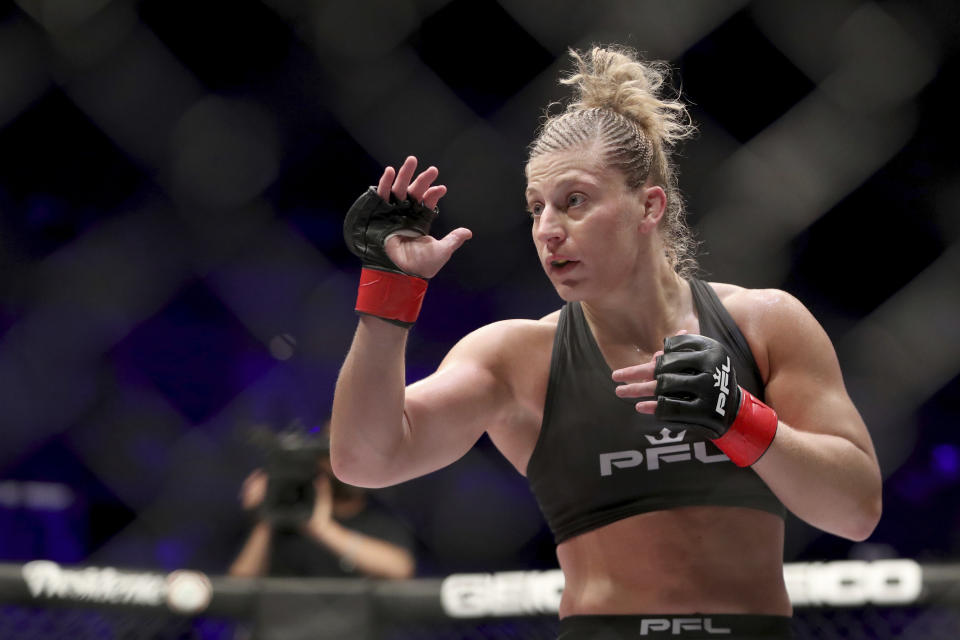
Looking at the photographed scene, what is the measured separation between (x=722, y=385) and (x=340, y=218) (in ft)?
8.70

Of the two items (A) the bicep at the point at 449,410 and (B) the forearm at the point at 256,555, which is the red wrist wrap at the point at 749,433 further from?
(B) the forearm at the point at 256,555

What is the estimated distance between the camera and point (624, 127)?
1732 millimetres

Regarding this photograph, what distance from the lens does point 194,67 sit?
331 cm

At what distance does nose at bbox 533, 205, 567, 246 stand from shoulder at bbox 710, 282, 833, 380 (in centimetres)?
35

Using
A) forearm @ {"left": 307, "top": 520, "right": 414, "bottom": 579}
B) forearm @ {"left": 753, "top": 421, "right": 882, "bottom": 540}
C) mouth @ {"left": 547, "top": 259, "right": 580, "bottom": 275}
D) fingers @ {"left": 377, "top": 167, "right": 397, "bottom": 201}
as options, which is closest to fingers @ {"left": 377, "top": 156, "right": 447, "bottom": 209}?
fingers @ {"left": 377, "top": 167, "right": 397, "bottom": 201}

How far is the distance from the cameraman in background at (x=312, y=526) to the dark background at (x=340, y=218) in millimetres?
841

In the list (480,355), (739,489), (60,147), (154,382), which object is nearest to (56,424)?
(154,382)

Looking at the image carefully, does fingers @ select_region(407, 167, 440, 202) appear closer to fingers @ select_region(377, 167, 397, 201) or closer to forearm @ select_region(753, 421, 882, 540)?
fingers @ select_region(377, 167, 397, 201)

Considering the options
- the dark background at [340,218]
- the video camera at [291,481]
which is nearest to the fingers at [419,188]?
the video camera at [291,481]

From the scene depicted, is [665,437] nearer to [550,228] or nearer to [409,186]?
[550,228]

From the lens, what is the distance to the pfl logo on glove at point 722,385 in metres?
1.35

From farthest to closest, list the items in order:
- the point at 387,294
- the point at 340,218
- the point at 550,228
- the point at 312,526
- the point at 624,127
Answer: the point at 340,218 → the point at 312,526 → the point at 624,127 → the point at 550,228 → the point at 387,294

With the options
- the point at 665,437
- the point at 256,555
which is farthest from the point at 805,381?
the point at 256,555

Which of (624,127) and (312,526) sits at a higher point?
(624,127)
